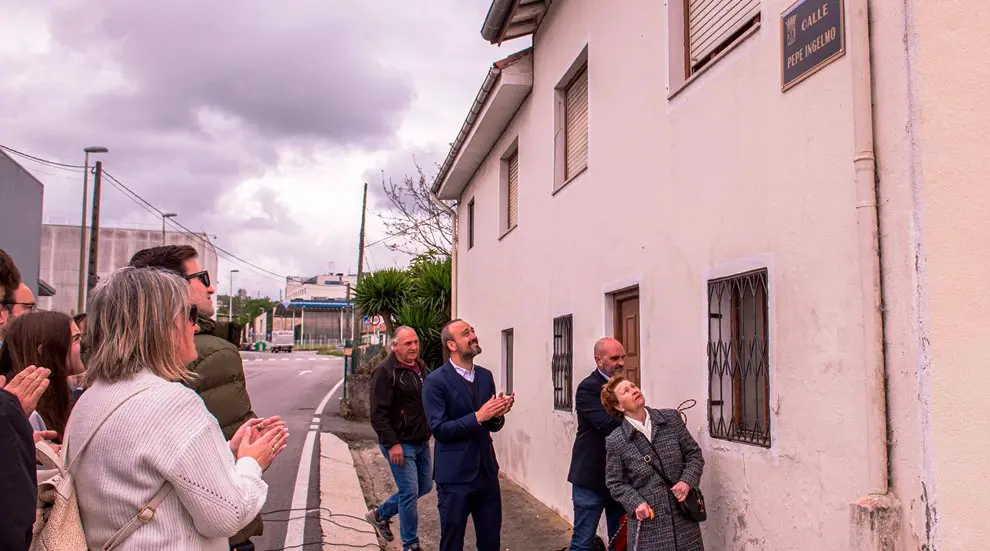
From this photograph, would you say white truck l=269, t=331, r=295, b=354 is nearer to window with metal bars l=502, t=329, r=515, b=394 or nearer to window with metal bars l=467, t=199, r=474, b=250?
window with metal bars l=467, t=199, r=474, b=250

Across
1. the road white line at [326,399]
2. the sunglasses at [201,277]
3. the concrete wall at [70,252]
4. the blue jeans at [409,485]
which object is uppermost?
the concrete wall at [70,252]

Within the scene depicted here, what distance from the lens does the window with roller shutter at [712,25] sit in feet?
16.3

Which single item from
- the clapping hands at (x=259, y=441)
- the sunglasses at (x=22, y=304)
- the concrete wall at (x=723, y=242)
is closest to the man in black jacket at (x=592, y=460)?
the concrete wall at (x=723, y=242)

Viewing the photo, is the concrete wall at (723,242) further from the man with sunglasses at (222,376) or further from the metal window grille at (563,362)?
the man with sunglasses at (222,376)

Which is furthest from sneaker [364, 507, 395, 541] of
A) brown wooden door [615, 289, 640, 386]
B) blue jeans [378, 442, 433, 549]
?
brown wooden door [615, 289, 640, 386]

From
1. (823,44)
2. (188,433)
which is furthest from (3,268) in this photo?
(823,44)

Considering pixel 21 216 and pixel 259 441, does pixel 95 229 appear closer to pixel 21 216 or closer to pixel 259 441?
pixel 21 216

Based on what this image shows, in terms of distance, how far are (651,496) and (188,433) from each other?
117 inches

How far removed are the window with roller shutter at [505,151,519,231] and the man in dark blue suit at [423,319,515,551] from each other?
18.3 feet

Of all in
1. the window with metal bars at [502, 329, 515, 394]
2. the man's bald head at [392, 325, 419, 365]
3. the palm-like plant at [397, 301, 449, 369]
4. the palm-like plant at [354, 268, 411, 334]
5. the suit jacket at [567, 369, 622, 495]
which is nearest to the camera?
the suit jacket at [567, 369, 622, 495]

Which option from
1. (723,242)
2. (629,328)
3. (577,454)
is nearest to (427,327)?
(629,328)

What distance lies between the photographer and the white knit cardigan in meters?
2.29

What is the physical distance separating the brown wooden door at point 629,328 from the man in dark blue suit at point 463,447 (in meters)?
1.44

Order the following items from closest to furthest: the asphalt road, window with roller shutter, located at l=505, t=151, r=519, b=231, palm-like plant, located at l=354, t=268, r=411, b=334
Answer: the asphalt road < window with roller shutter, located at l=505, t=151, r=519, b=231 < palm-like plant, located at l=354, t=268, r=411, b=334
